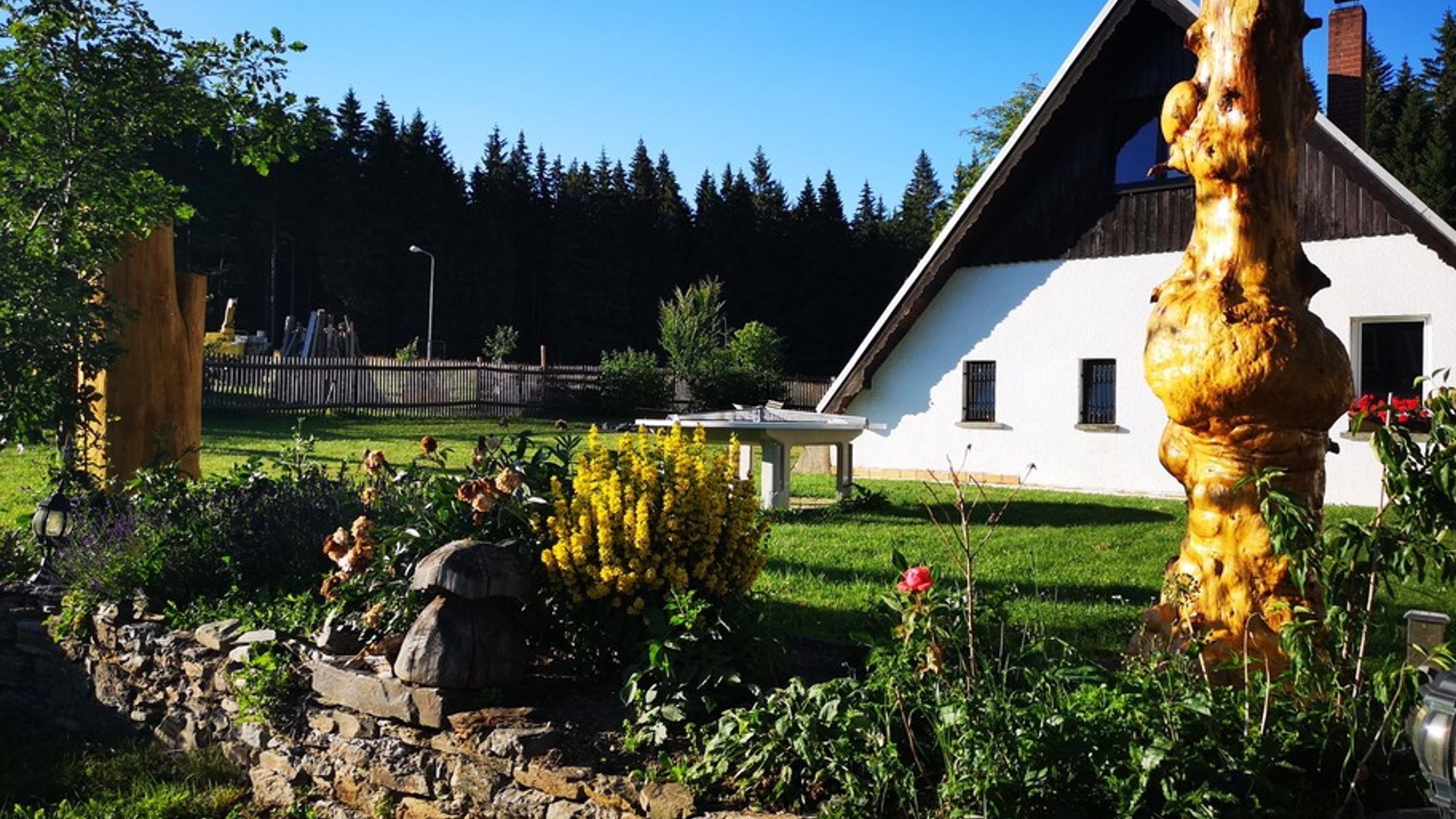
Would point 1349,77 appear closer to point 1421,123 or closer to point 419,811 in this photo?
point 419,811

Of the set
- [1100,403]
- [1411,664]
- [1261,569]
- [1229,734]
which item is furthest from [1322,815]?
[1100,403]

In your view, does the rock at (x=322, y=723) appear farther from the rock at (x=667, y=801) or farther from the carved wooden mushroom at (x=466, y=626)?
the rock at (x=667, y=801)

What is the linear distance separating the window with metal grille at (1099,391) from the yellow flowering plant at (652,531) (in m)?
10.2

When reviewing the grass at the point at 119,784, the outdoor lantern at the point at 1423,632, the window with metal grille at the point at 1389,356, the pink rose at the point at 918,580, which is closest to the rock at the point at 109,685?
the grass at the point at 119,784

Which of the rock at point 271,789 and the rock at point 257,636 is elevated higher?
the rock at point 257,636

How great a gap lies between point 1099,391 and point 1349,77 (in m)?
4.53

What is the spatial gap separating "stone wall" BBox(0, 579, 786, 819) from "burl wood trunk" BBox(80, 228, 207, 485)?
1450 millimetres

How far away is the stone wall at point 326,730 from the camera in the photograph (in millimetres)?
3711

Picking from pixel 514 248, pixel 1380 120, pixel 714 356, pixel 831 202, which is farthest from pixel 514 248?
pixel 1380 120

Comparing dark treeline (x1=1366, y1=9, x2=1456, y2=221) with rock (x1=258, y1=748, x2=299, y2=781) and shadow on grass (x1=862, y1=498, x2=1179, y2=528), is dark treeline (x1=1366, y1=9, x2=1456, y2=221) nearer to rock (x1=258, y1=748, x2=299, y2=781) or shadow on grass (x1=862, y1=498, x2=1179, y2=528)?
shadow on grass (x1=862, y1=498, x2=1179, y2=528)

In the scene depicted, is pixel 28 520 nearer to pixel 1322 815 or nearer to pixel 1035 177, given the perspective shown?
pixel 1322 815

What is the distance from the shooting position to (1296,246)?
4.19m

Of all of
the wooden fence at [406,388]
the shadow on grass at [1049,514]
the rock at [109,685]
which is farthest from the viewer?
the wooden fence at [406,388]

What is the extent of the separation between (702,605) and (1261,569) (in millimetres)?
1872
